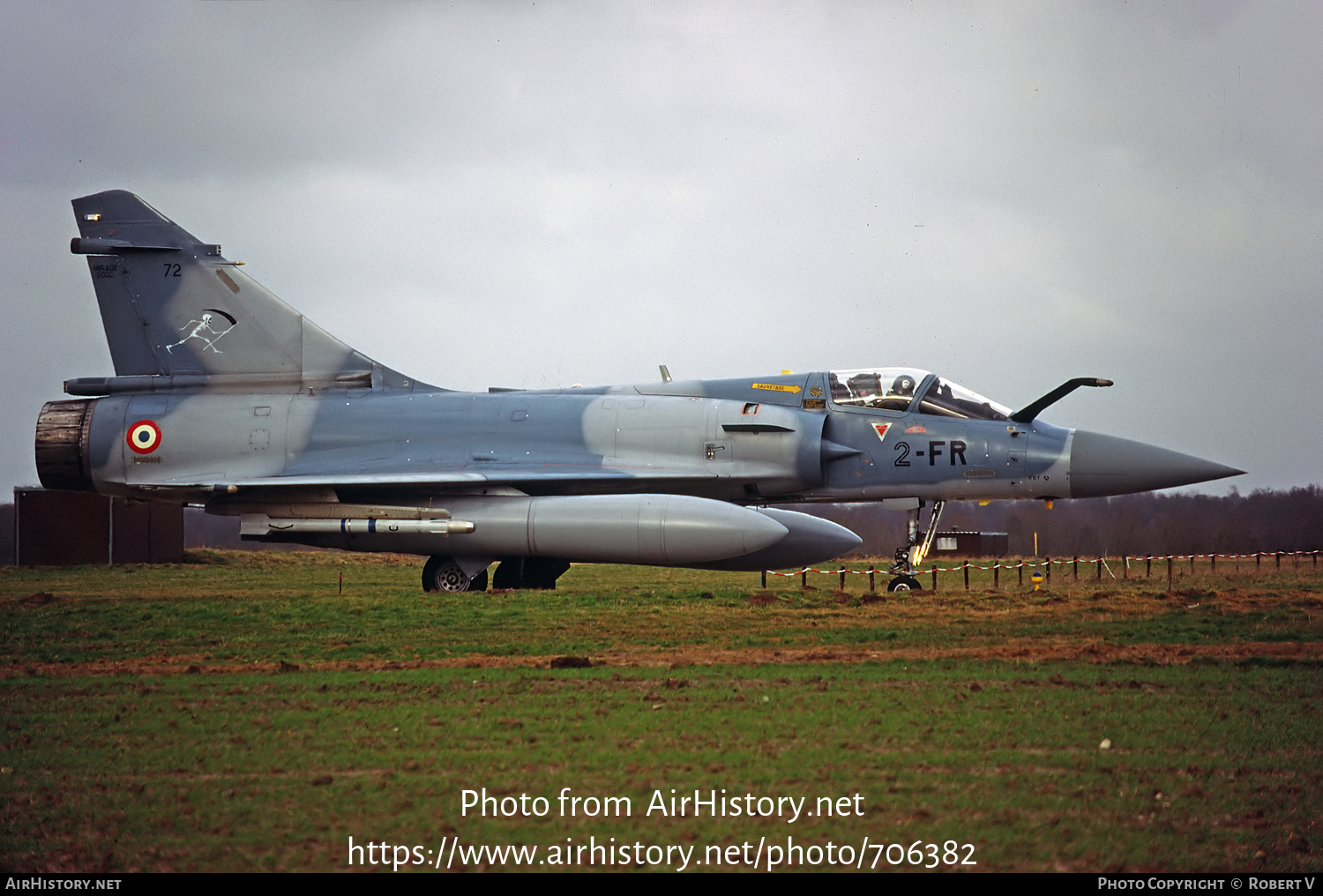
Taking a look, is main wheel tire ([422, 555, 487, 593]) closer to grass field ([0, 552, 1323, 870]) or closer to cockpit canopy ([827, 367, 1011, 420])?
grass field ([0, 552, 1323, 870])

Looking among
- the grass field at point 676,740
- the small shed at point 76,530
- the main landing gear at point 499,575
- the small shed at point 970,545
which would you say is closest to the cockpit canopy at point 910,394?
the grass field at point 676,740

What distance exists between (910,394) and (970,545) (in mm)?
22159

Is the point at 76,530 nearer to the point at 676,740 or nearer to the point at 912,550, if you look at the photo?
the point at 912,550

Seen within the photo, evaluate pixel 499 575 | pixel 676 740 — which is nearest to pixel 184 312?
pixel 499 575

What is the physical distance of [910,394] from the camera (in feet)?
44.1

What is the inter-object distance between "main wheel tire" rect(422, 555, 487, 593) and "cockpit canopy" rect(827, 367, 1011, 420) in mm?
4678

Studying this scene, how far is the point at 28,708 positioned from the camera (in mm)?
6090

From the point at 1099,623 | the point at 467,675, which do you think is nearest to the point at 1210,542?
the point at 1099,623

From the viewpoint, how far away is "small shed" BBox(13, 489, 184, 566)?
2167 centimetres

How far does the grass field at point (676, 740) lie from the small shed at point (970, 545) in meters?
23.3

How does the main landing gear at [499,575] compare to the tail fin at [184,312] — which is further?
the tail fin at [184,312]

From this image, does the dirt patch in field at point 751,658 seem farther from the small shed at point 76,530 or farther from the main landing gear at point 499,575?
the small shed at point 76,530

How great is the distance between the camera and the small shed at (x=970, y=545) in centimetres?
3353
